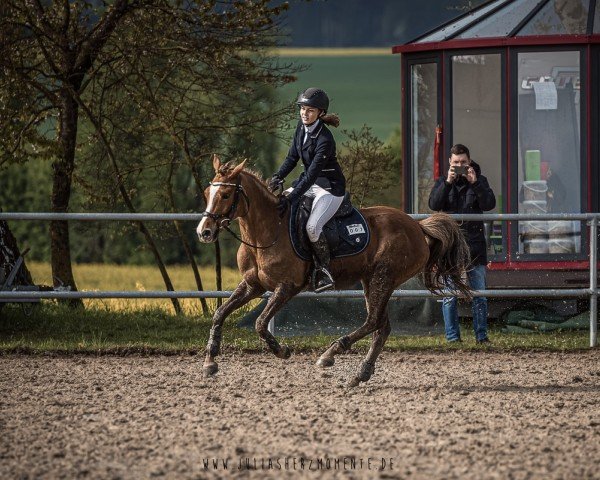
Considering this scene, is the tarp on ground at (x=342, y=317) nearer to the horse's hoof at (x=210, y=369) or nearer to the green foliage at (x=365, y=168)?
the green foliage at (x=365, y=168)

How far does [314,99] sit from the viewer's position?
8773 millimetres

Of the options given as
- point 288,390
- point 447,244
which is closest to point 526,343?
point 447,244

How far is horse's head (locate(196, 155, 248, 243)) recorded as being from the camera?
27.0 ft

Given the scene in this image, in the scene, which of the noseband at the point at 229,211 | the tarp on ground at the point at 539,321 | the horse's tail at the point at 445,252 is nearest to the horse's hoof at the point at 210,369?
the noseband at the point at 229,211

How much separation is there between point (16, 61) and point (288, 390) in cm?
798

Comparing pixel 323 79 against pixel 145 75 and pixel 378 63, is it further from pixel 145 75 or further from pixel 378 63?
pixel 145 75

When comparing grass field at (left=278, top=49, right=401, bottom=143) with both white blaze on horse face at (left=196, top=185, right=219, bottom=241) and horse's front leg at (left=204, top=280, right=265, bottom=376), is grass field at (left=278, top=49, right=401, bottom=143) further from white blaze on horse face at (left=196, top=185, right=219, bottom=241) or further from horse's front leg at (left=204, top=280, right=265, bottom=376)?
white blaze on horse face at (left=196, top=185, right=219, bottom=241)

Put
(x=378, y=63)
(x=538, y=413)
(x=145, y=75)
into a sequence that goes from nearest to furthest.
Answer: (x=538, y=413)
(x=145, y=75)
(x=378, y=63)

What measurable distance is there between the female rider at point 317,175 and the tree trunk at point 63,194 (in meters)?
7.38

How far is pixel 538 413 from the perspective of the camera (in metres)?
7.74

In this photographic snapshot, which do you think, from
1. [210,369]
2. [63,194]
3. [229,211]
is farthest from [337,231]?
[63,194]

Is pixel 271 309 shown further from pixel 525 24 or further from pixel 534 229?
pixel 525 24

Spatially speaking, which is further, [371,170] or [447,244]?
[371,170]

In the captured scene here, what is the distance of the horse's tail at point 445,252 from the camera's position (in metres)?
9.55
